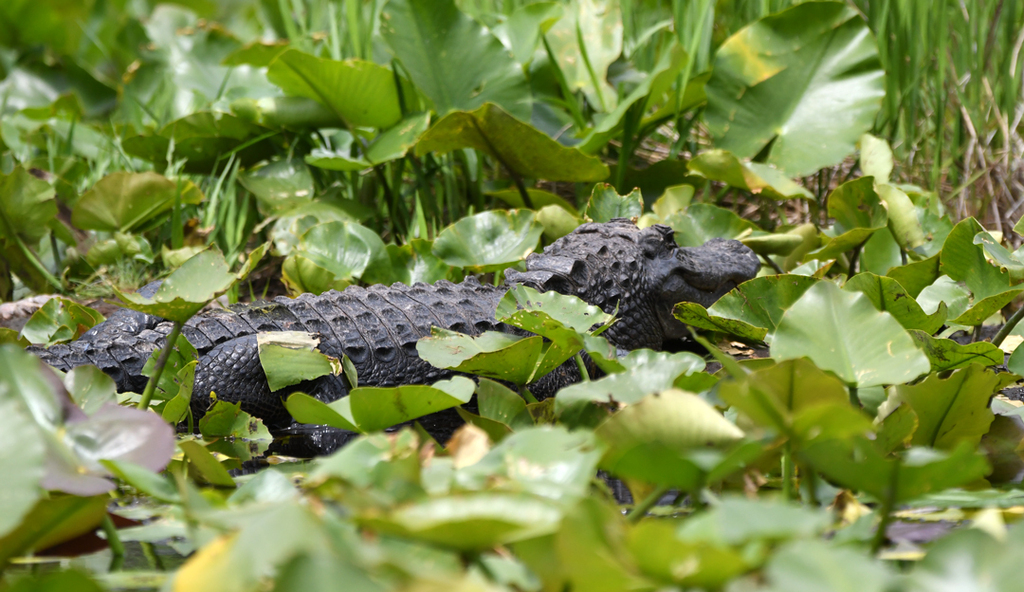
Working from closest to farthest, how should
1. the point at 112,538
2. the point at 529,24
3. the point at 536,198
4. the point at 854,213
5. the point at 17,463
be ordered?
the point at 17,463 < the point at 112,538 < the point at 854,213 < the point at 536,198 < the point at 529,24

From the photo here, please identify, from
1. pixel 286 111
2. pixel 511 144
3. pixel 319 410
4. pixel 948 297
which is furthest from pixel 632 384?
pixel 286 111

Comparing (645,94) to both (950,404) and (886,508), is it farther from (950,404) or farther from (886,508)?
(886,508)

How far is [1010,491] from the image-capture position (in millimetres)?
1026

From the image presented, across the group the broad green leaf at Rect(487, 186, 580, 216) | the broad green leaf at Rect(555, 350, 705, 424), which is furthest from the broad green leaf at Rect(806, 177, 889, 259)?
the broad green leaf at Rect(555, 350, 705, 424)

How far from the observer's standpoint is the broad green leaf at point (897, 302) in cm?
146

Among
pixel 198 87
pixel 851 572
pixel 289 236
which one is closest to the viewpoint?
pixel 851 572

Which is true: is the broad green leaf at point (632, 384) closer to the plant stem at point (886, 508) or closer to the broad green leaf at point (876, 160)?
the plant stem at point (886, 508)

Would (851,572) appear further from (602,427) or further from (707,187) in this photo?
(707,187)

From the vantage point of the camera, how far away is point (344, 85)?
9.05 feet

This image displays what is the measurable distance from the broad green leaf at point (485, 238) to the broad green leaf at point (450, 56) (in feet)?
2.53

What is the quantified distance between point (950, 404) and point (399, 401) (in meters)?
0.81

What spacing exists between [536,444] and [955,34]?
137 inches

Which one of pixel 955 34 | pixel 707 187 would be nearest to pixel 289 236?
pixel 707 187

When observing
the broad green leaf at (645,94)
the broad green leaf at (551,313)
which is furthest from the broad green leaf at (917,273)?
the broad green leaf at (645,94)
